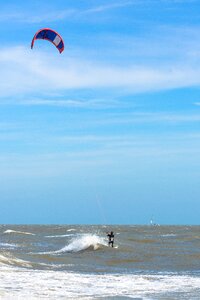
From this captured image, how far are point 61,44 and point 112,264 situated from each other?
8.64 metres

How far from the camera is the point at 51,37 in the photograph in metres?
23.5

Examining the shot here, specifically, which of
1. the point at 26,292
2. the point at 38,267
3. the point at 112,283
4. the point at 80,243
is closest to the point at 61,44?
the point at 38,267

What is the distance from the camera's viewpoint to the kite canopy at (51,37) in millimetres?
23250

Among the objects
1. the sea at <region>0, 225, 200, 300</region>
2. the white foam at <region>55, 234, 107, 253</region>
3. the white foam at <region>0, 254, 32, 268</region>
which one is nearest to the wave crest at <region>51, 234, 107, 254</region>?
the white foam at <region>55, 234, 107, 253</region>

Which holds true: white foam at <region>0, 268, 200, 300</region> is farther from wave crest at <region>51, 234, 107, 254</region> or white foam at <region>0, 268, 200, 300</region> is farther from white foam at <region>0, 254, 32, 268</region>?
wave crest at <region>51, 234, 107, 254</region>

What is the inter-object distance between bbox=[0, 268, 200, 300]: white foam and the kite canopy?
8.38 metres

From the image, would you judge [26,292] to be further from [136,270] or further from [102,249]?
[102,249]

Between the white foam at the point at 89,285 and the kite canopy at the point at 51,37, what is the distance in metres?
8.38

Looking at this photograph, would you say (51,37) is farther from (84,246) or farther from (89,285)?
(84,246)

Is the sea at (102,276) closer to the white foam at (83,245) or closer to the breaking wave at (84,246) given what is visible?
the breaking wave at (84,246)

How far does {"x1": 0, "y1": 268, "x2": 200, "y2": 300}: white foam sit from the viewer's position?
14562mm

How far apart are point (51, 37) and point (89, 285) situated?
34.5 ft

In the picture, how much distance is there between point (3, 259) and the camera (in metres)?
23.8

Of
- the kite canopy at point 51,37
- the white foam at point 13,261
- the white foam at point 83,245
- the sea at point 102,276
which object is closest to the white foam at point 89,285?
the sea at point 102,276
